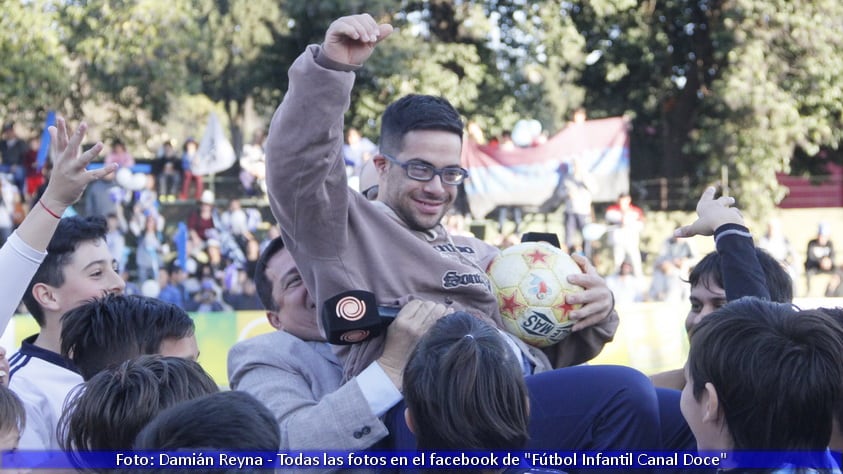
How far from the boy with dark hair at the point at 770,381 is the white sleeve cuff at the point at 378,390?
95 cm

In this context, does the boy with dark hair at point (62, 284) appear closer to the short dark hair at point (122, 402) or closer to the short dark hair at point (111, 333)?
the short dark hair at point (111, 333)

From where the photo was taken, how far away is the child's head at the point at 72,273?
425cm

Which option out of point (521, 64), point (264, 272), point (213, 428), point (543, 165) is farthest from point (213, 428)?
point (521, 64)

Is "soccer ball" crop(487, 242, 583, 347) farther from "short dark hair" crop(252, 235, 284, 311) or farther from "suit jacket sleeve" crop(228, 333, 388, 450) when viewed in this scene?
"short dark hair" crop(252, 235, 284, 311)

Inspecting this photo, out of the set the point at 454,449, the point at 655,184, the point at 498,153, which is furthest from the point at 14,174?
the point at 454,449

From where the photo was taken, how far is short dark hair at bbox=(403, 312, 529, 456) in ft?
7.59

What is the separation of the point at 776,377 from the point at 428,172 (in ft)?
4.96

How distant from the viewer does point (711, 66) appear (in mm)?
24234

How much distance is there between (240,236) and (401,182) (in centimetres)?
1393

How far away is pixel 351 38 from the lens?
3.07m

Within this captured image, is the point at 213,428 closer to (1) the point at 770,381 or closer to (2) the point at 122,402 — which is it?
(2) the point at 122,402

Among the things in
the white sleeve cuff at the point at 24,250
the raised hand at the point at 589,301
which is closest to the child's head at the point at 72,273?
the white sleeve cuff at the point at 24,250

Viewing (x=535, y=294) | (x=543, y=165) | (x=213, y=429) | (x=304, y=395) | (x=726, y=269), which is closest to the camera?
(x=213, y=429)

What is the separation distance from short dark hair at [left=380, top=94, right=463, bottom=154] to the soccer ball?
20.3 inches
